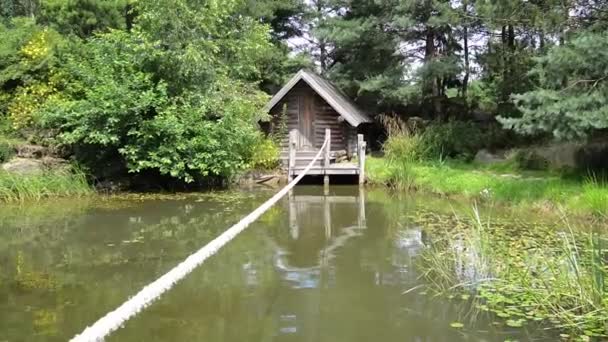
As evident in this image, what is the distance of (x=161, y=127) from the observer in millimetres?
13562

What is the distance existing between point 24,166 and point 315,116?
10035mm

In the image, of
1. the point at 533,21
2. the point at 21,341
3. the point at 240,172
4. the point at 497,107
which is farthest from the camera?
the point at 497,107

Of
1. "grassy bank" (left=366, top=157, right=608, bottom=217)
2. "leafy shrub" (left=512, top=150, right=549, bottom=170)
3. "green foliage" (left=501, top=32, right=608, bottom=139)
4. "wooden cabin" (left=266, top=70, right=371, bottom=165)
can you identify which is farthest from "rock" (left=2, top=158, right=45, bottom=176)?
"leafy shrub" (left=512, top=150, right=549, bottom=170)

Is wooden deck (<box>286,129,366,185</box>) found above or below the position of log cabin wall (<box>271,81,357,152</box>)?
below

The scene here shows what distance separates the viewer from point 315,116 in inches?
815

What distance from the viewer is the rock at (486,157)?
1634 centimetres

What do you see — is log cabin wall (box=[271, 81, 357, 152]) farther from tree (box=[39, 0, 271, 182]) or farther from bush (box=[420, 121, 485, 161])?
Result: tree (box=[39, 0, 271, 182])

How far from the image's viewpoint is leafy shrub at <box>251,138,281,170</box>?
17156 mm

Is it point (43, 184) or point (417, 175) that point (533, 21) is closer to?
point (417, 175)

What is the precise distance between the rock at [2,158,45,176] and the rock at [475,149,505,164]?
474 inches

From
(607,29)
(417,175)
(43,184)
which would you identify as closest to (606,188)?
(607,29)

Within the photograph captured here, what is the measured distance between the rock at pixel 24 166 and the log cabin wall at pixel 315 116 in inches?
332

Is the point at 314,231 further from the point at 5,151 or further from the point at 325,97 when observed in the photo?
the point at 325,97

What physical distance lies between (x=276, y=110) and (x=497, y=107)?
25.3ft
